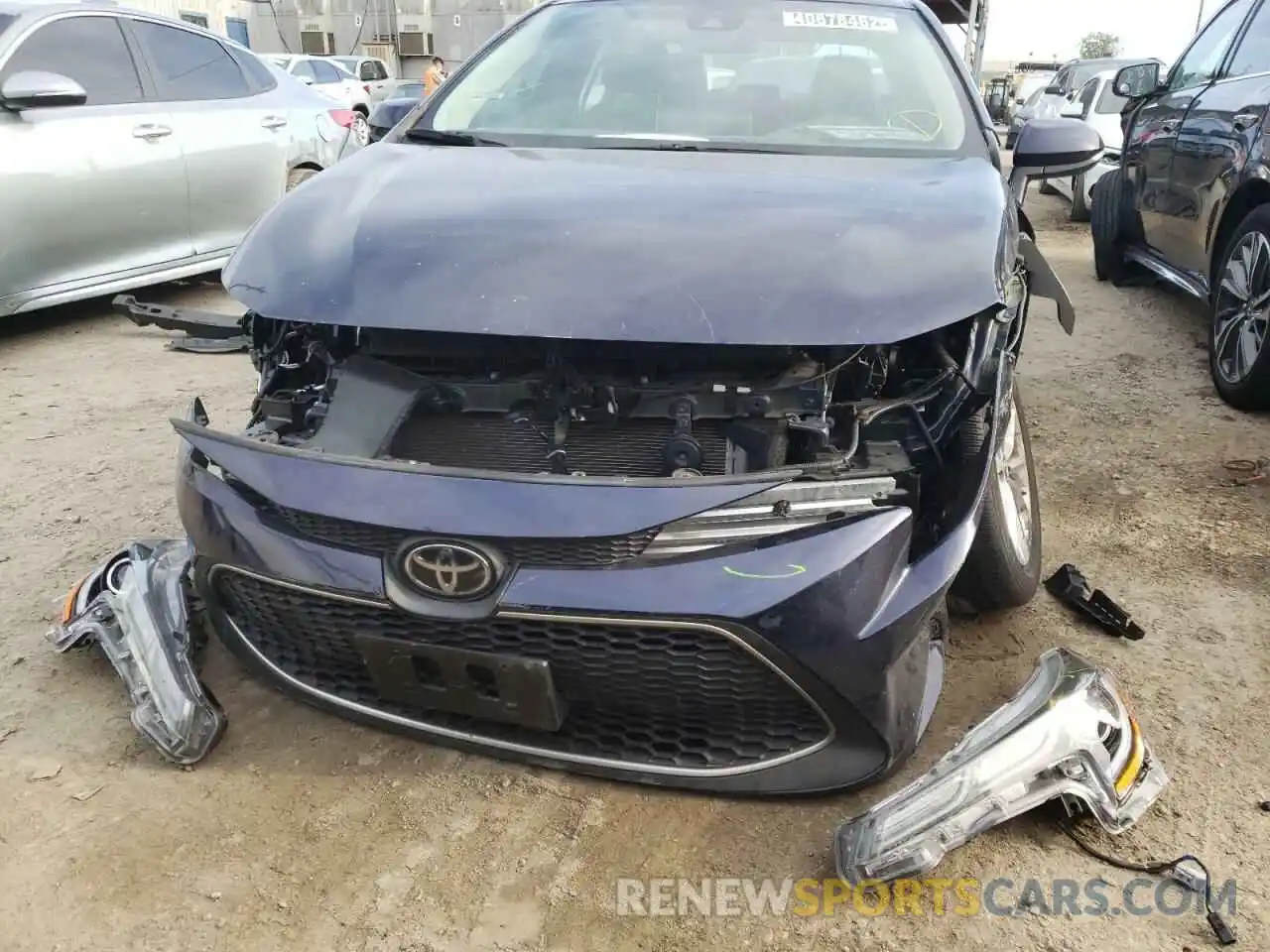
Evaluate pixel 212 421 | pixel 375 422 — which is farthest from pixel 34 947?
pixel 212 421

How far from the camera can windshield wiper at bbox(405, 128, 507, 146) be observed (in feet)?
9.24

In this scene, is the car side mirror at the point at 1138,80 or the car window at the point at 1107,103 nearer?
the car side mirror at the point at 1138,80

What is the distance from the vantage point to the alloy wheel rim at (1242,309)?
3.90 meters

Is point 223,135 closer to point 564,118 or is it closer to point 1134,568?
point 564,118

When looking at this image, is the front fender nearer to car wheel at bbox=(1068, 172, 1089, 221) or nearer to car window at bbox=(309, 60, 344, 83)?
car wheel at bbox=(1068, 172, 1089, 221)

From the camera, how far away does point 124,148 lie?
16.6ft

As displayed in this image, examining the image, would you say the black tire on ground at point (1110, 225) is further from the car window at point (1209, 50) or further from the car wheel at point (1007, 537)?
the car wheel at point (1007, 537)

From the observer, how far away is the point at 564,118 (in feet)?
9.41

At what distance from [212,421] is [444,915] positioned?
8.86 ft

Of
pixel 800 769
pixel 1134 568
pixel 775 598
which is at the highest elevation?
pixel 775 598

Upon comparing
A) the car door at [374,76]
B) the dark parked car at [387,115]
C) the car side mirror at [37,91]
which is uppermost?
the dark parked car at [387,115]

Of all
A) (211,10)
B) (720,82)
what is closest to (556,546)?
(720,82)

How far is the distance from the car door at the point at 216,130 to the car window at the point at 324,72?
1333cm

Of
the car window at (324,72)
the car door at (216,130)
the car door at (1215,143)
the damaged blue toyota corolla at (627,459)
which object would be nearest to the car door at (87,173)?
the car door at (216,130)
